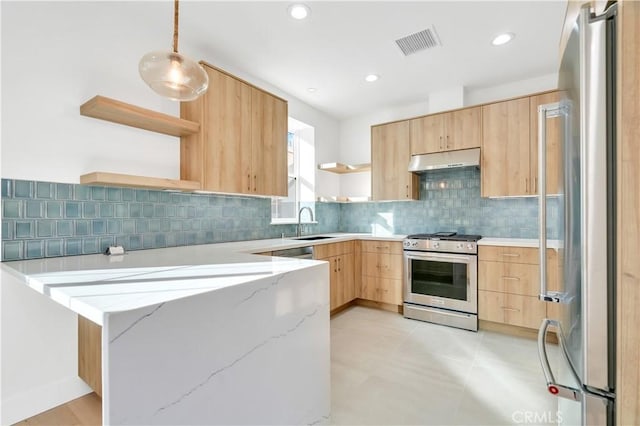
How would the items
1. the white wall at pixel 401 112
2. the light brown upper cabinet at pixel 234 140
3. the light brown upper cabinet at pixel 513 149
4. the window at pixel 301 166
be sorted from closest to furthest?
the light brown upper cabinet at pixel 234 140
the light brown upper cabinet at pixel 513 149
the white wall at pixel 401 112
the window at pixel 301 166

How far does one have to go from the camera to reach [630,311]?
2.40 ft

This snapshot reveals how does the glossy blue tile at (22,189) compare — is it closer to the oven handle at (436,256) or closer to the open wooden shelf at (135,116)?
the open wooden shelf at (135,116)

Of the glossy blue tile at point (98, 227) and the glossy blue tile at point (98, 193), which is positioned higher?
the glossy blue tile at point (98, 193)

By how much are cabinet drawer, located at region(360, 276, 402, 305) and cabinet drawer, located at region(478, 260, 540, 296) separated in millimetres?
908

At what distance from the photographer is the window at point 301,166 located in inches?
160

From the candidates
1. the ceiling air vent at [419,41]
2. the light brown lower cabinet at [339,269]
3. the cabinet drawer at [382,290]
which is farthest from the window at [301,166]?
the ceiling air vent at [419,41]

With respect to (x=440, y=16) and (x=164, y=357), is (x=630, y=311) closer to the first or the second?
(x=164, y=357)

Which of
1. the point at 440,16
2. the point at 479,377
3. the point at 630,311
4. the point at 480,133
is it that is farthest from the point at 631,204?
the point at 480,133

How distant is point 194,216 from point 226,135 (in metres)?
0.79

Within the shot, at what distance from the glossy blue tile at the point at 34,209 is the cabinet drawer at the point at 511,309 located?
370cm

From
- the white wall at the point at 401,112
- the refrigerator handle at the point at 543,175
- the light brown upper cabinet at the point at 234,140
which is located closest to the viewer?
the refrigerator handle at the point at 543,175

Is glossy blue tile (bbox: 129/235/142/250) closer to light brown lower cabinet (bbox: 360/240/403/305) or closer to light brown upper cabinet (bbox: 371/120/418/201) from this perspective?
light brown lower cabinet (bbox: 360/240/403/305)

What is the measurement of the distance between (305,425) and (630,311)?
4.53 feet

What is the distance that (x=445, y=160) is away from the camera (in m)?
3.43
